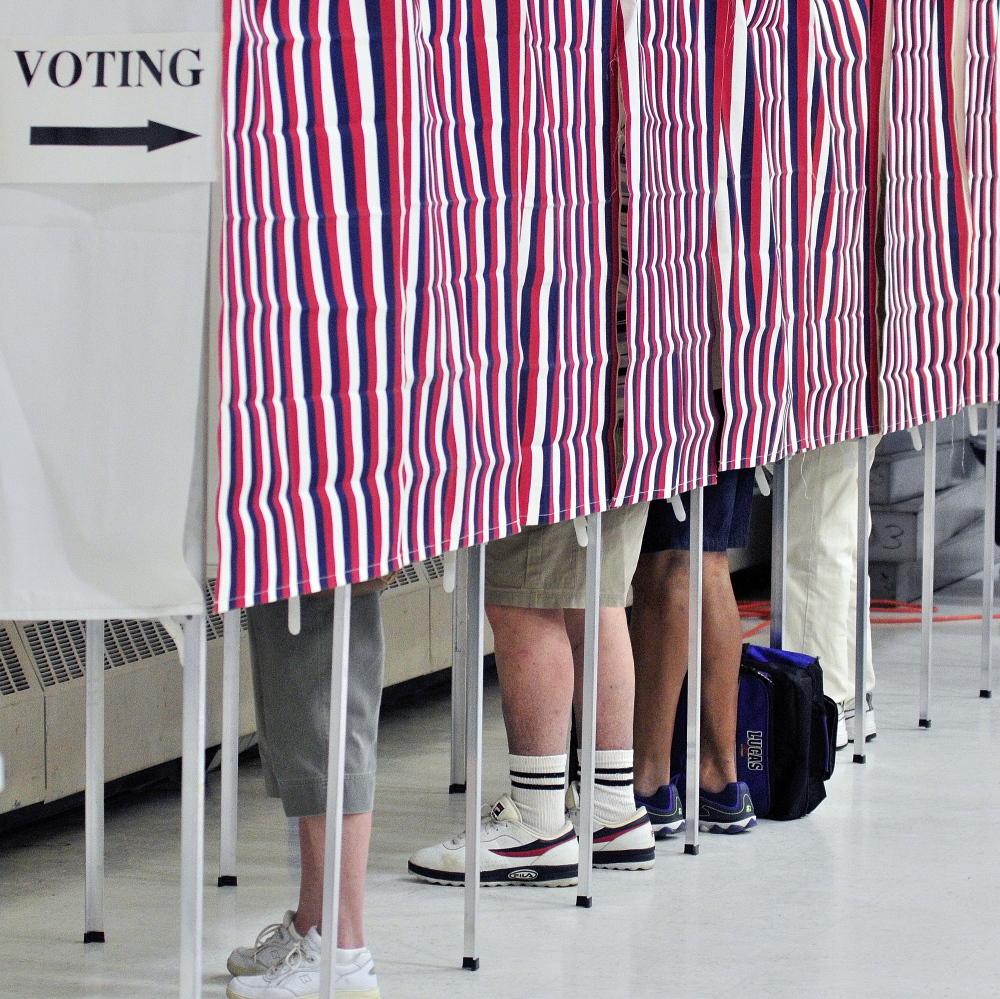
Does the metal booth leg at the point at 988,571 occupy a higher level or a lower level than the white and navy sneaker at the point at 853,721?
higher

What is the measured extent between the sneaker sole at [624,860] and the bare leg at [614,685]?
0.70 ft

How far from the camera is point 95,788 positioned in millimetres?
2805

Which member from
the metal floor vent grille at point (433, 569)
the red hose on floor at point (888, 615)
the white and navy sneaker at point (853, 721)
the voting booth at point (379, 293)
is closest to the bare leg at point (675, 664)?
the voting booth at point (379, 293)

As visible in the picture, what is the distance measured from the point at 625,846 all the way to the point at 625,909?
0.25 m

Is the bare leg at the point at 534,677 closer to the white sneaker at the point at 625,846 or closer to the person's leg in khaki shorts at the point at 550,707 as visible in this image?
the person's leg in khaki shorts at the point at 550,707

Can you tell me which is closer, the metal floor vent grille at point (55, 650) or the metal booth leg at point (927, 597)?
the metal floor vent grille at point (55, 650)

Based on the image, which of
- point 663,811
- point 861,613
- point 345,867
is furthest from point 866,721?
point 345,867

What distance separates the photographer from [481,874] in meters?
3.15

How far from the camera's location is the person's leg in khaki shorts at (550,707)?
3080 millimetres

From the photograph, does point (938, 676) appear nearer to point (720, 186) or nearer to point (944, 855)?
point (944, 855)

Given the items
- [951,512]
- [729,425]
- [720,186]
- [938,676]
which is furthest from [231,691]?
[951,512]

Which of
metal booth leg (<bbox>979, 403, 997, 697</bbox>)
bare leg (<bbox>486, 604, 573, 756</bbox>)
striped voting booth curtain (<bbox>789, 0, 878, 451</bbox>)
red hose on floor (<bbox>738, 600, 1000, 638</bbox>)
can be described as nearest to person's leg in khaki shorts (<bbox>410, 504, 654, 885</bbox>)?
bare leg (<bbox>486, 604, 573, 756</bbox>)

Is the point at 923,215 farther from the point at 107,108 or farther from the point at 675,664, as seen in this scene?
the point at 107,108

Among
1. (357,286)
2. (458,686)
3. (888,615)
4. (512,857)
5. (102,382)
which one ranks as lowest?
(888,615)
